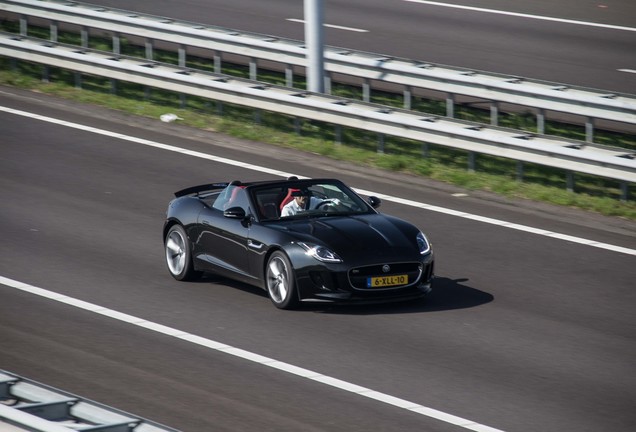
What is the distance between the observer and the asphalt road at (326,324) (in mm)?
9531

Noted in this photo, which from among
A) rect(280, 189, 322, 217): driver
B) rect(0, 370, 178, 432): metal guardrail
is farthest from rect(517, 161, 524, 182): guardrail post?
rect(0, 370, 178, 432): metal guardrail

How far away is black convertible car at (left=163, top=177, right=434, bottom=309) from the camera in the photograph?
39.7 ft

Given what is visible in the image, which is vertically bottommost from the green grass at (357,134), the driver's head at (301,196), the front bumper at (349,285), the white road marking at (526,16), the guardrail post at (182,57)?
the green grass at (357,134)

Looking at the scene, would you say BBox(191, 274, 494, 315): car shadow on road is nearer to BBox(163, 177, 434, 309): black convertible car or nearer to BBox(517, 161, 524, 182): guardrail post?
BBox(163, 177, 434, 309): black convertible car

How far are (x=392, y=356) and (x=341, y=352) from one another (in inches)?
18.1

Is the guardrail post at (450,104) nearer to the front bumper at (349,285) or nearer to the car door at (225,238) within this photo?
the car door at (225,238)

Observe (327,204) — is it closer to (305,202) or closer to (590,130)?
(305,202)

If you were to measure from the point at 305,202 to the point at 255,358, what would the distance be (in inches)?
113

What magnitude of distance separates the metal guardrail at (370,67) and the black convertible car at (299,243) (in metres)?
5.08

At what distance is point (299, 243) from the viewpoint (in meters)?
12.3

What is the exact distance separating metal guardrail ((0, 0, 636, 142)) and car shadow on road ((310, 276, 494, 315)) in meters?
4.97

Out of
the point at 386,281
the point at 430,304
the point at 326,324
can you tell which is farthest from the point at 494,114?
the point at 326,324

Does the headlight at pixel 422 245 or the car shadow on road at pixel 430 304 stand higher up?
the headlight at pixel 422 245

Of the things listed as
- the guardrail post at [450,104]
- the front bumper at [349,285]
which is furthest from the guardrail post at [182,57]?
the front bumper at [349,285]
